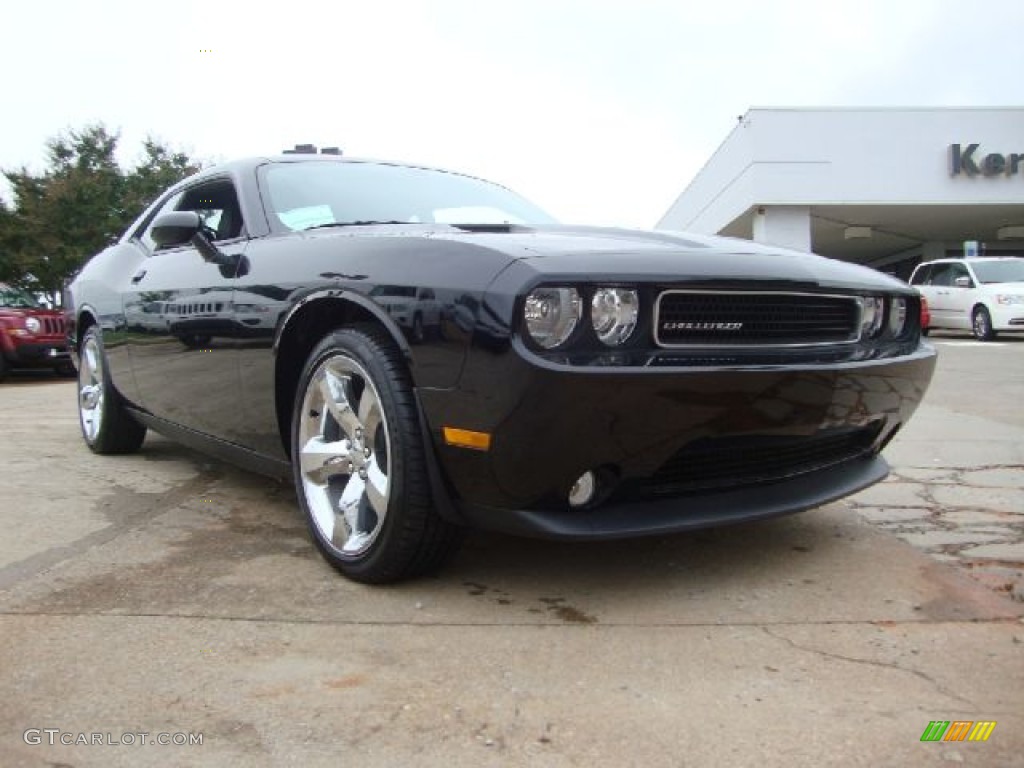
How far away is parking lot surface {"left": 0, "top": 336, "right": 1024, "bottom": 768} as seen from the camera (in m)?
1.69

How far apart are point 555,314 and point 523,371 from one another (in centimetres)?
18

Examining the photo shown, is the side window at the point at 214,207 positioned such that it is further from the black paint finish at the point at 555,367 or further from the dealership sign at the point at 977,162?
the dealership sign at the point at 977,162

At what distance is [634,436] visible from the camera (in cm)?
212

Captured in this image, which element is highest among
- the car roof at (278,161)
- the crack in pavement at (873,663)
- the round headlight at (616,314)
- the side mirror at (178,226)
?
the car roof at (278,161)

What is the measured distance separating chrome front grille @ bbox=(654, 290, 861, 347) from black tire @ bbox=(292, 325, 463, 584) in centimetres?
70

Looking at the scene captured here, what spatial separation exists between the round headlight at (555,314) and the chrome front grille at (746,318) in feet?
0.68

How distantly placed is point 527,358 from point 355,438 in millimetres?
785

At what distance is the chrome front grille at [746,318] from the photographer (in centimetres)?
219

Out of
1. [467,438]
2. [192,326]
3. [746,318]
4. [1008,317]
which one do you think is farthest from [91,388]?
[1008,317]

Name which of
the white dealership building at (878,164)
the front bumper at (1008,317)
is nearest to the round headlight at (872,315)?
the front bumper at (1008,317)

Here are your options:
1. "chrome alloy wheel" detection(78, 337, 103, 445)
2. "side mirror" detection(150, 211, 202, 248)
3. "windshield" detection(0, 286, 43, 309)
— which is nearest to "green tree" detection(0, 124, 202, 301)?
"windshield" detection(0, 286, 43, 309)

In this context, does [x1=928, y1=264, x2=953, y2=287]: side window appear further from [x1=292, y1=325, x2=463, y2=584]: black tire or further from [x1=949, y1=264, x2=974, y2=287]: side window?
[x1=292, y1=325, x2=463, y2=584]: black tire

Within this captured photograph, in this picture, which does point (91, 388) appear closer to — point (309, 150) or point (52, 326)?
point (309, 150)

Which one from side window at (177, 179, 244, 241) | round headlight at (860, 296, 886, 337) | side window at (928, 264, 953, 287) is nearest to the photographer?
round headlight at (860, 296, 886, 337)
